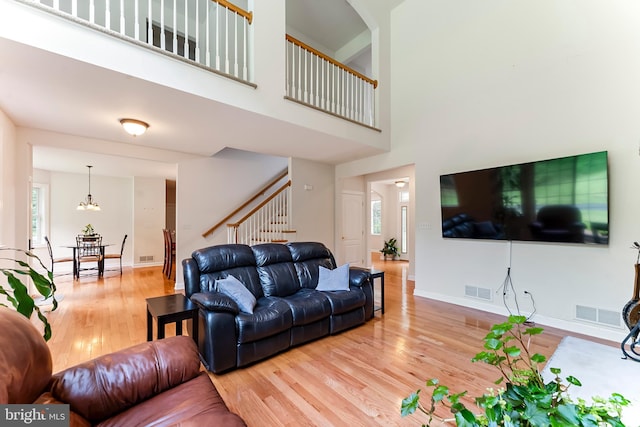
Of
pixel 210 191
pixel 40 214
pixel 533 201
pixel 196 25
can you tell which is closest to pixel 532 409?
pixel 533 201

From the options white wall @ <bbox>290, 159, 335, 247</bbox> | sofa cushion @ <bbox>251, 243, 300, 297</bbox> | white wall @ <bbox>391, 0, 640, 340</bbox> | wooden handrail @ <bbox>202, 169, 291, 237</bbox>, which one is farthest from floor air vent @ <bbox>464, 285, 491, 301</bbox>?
wooden handrail @ <bbox>202, 169, 291, 237</bbox>

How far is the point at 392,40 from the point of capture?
5.06 metres

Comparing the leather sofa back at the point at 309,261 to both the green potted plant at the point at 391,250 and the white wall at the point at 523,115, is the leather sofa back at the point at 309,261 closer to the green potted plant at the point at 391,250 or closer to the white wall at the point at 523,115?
the white wall at the point at 523,115

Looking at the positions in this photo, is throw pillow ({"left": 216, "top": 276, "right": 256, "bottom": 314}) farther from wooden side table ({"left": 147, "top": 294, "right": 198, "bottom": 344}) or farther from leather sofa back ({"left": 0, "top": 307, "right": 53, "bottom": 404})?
leather sofa back ({"left": 0, "top": 307, "right": 53, "bottom": 404})

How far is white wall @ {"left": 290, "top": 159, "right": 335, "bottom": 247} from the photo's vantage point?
5523mm

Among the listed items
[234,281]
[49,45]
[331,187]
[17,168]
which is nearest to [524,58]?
[331,187]

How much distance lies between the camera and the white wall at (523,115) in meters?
2.87

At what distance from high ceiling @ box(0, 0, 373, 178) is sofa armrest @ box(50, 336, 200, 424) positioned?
232cm

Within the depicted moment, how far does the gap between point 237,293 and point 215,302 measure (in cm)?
30

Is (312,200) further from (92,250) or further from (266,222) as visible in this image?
(92,250)

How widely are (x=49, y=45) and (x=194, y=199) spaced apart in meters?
3.45

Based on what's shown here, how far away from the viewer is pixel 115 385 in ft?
4.07

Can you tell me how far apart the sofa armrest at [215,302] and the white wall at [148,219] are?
6.10 m

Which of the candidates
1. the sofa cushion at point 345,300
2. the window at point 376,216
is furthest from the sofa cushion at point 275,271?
the window at point 376,216
